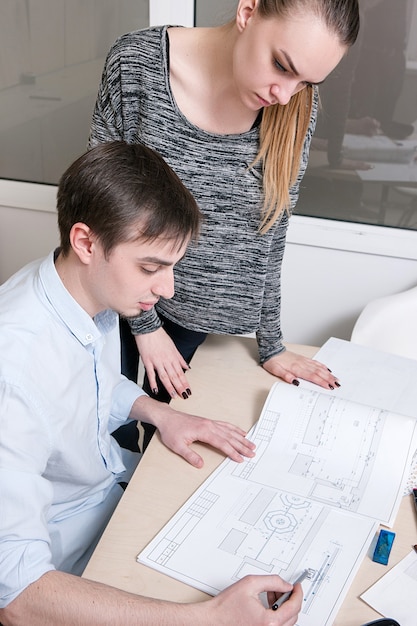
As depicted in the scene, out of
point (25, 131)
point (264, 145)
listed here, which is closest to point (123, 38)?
point (264, 145)

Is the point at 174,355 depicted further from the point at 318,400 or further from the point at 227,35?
the point at 227,35

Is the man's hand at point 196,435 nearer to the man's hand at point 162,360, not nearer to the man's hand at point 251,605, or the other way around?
the man's hand at point 162,360

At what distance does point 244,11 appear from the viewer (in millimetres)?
1120

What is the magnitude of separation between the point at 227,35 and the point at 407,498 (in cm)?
89

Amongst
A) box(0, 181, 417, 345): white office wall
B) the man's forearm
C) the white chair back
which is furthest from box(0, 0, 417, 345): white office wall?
the man's forearm

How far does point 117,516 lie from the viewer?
1.00 meters

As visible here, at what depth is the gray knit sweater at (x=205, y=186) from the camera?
125 cm

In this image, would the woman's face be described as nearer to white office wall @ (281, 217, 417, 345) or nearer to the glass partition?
white office wall @ (281, 217, 417, 345)

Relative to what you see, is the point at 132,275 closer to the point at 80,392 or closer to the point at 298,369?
the point at 80,392

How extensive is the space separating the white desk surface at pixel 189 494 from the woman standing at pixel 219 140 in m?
0.06

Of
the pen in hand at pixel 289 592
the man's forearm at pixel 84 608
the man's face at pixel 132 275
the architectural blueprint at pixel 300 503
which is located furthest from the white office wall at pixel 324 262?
the man's forearm at pixel 84 608

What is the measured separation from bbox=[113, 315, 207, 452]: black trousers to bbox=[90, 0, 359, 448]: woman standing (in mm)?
90

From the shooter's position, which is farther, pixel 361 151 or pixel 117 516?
pixel 361 151

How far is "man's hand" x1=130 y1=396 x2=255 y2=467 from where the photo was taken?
1.14 metres
